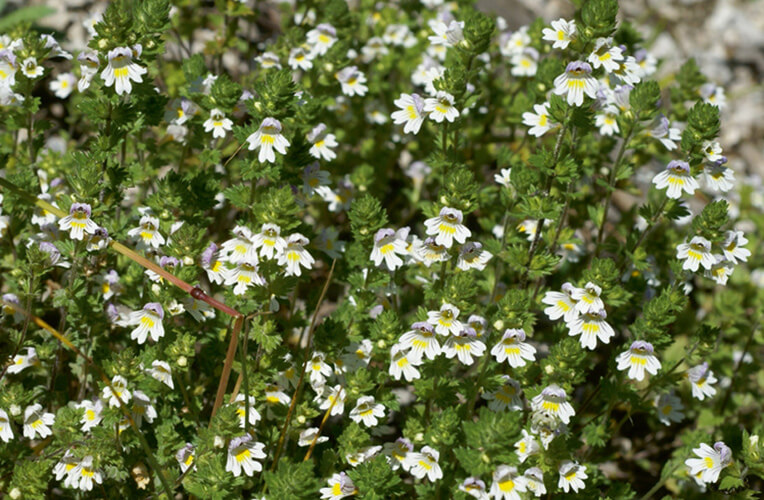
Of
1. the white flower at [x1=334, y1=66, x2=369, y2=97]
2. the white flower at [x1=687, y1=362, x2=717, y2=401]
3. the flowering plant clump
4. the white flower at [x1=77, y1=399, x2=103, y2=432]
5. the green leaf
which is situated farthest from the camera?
the white flower at [x1=334, y1=66, x2=369, y2=97]

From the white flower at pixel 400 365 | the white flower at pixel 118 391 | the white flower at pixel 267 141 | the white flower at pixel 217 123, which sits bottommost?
the white flower at pixel 118 391

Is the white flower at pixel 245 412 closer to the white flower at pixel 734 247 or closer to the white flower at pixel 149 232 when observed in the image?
the white flower at pixel 149 232

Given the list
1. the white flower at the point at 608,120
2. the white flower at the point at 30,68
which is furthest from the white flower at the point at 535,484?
the white flower at the point at 30,68

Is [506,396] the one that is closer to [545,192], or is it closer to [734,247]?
[545,192]

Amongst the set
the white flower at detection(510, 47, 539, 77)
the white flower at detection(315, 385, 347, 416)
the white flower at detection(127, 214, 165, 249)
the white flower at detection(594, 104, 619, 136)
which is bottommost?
the white flower at detection(315, 385, 347, 416)

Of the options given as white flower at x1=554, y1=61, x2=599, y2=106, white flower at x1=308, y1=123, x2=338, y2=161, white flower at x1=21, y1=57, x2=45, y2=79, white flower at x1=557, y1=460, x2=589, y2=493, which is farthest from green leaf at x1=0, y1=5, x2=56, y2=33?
white flower at x1=557, y1=460, x2=589, y2=493

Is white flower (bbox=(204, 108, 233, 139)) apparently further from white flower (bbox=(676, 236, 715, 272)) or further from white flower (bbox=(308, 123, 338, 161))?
white flower (bbox=(676, 236, 715, 272))
